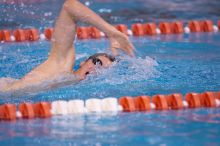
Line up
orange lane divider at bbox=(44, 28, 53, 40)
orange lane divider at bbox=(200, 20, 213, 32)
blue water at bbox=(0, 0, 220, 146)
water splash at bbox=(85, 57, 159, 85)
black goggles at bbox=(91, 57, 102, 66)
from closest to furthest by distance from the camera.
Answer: blue water at bbox=(0, 0, 220, 146) < black goggles at bbox=(91, 57, 102, 66) < water splash at bbox=(85, 57, 159, 85) < orange lane divider at bbox=(44, 28, 53, 40) < orange lane divider at bbox=(200, 20, 213, 32)

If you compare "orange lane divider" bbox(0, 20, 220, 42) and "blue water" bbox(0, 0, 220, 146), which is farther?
"orange lane divider" bbox(0, 20, 220, 42)

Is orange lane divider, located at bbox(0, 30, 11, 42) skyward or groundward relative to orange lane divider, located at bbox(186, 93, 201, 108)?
skyward

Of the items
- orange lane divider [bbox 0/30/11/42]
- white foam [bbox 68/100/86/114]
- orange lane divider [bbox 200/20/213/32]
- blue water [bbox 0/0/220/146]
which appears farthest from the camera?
orange lane divider [bbox 200/20/213/32]

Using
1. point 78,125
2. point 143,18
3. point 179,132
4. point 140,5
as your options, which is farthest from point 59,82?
point 140,5

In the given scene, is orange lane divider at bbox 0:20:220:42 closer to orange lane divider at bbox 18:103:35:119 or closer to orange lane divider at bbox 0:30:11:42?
orange lane divider at bbox 0:30:11:42

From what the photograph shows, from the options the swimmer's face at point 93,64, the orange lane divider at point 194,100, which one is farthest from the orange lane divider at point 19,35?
the orange lane divider at point 194,100

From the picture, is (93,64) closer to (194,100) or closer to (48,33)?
(194,100)

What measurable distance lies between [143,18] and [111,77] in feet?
12.1

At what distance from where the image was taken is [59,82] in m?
5.06

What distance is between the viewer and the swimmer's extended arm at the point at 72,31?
186 inches

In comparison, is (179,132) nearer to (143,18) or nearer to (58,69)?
(58,69)

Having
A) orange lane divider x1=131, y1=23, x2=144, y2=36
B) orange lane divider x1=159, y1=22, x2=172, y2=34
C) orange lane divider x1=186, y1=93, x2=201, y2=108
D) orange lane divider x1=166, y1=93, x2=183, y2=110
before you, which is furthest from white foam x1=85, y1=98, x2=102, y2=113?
orange lane divider x1=159, y1=22, x2=172, y2=34

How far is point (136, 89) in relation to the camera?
5.14 m

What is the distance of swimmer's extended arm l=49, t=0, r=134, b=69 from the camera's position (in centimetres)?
472
